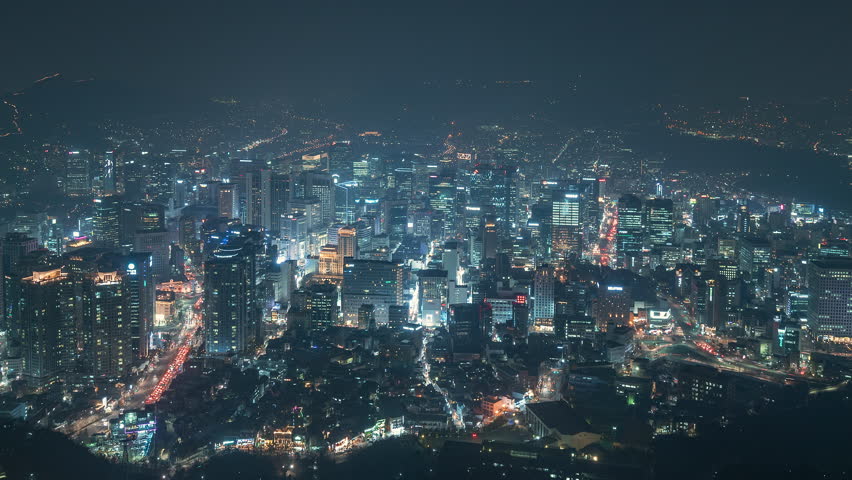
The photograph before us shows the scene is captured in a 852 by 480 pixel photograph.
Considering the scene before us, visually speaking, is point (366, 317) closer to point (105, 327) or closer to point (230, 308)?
point (230, 308)

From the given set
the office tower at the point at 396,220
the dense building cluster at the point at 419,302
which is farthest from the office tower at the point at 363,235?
the office tower at the point at 396,220

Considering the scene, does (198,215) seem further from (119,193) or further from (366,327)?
(366,327)

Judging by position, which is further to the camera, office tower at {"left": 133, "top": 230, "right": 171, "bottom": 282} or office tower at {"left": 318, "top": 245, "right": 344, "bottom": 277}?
office tower at {"left": 318, "top": 245, "right": 344, "bottom": 277}

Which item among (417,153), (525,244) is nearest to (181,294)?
(525,244)

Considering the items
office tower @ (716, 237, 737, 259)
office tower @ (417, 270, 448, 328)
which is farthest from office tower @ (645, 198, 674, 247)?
office tower @ (417, 270, 448, 328)

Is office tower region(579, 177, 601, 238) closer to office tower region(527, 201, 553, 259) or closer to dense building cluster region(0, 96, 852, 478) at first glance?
dense building cluster region(0, 96, 852, 478)

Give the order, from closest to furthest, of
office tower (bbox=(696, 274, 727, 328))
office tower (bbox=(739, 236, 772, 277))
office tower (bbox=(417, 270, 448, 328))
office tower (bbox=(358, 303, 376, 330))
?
office tower (bbox=(696, 274, 727, 328)), office tower (bbox=(358, 303, 376, 330)), office tower (bbox=(417, 270, 448, 328)), office tower (bbox=(739, 236, 772, 277))

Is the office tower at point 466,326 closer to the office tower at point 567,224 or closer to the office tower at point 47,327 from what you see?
the office tower at point 567,224

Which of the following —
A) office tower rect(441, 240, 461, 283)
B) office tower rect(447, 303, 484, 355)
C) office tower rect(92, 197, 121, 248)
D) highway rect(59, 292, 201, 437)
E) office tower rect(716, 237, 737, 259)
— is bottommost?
highway rect(59, 292, 201, 437)

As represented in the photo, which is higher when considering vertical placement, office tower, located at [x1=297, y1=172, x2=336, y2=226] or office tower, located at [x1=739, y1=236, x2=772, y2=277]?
office tower, located at [x1=297, y1=172, x2=336, y2=226]
